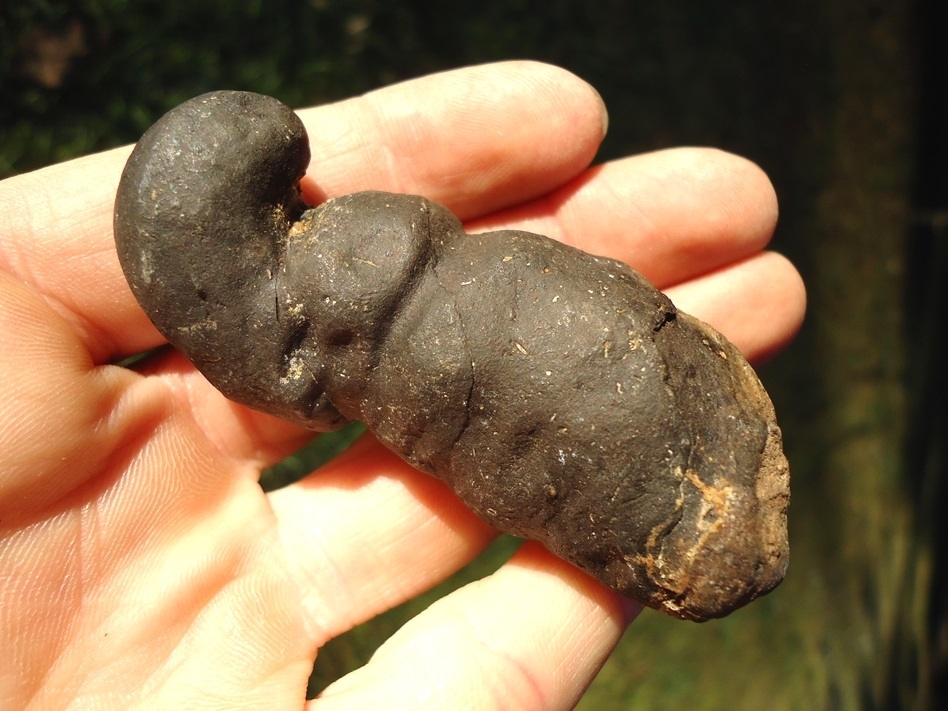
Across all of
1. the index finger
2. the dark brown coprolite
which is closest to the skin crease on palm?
the index finger

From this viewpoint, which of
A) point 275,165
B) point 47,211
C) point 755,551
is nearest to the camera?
point 755,551

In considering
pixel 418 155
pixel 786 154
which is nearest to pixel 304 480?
pixel 418 155

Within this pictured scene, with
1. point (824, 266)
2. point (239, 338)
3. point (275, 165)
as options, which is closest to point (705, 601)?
point (239, 338)

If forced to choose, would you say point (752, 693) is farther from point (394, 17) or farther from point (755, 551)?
point (394, 17)

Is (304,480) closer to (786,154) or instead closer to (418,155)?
(418,155)

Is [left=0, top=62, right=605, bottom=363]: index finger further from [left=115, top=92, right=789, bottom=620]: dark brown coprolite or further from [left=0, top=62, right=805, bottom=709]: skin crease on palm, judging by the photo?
[left=115, top=92, right=789, bottom=620]: dark brown coprolite

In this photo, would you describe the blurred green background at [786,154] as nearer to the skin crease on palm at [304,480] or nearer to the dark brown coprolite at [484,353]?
the skin crease on palm at [304,480]
